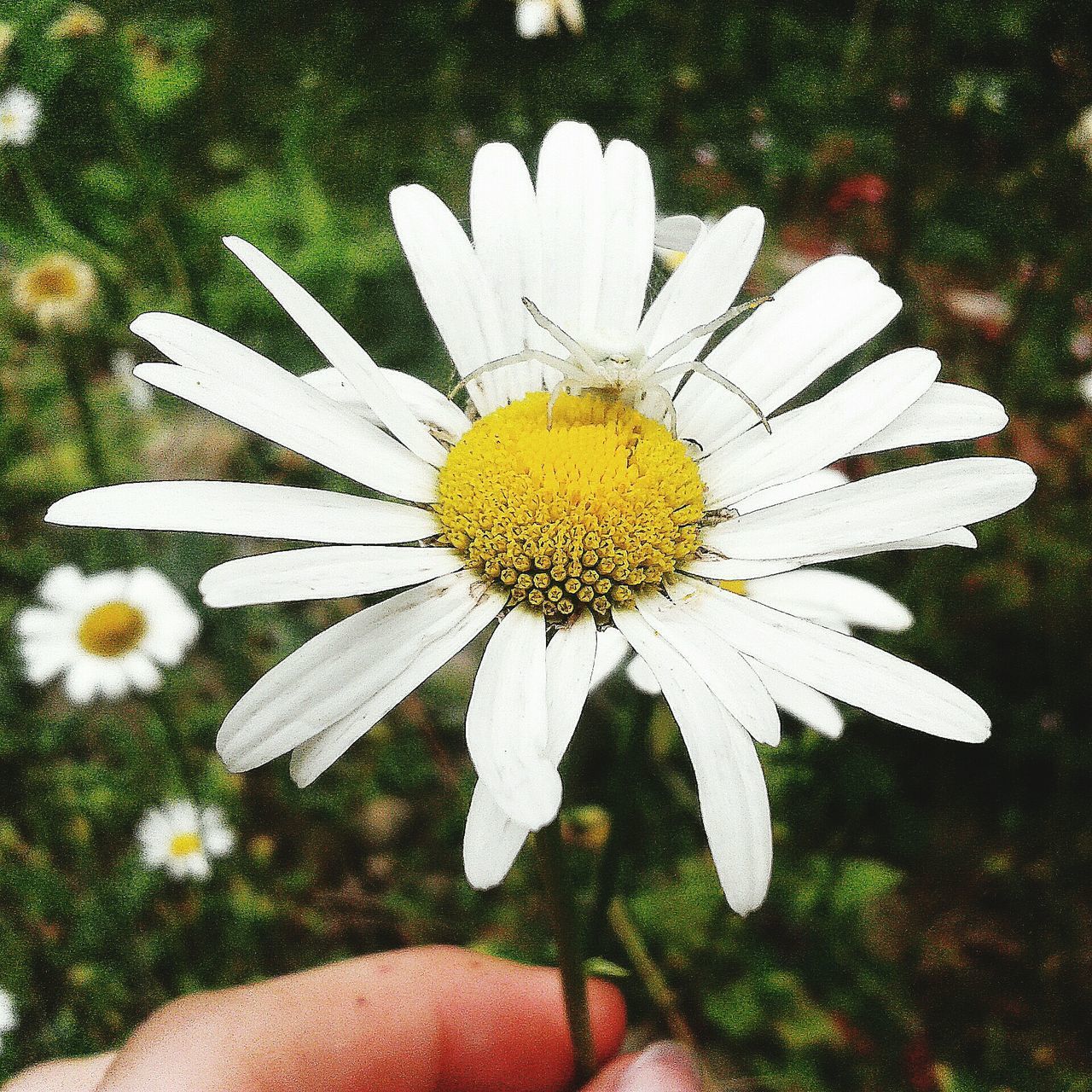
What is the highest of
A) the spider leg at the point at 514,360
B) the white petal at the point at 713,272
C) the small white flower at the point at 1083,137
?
the small white flower at the point at 1083,137

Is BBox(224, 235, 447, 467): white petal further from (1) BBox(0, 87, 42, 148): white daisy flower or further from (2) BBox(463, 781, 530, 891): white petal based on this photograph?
(1) BBox(0, 87, 42, 148): white daisy flower

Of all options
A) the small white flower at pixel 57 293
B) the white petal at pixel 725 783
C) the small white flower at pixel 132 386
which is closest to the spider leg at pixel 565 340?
the white petal at pixel 725 783

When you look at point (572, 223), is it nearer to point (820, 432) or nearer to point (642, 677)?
point (820, 432)

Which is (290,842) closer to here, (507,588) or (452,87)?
(507,588)

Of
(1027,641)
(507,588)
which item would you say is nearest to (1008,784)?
(1027,641)

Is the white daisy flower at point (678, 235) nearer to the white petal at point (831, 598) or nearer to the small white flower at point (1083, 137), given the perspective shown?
the white petal at point (831, 598)

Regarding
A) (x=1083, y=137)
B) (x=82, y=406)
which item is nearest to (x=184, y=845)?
(x=82, y=406)
